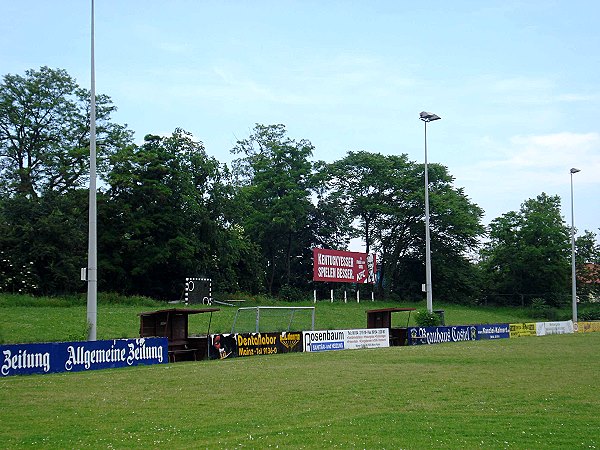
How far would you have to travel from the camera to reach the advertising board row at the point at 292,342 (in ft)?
104

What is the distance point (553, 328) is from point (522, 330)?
21.6 ft

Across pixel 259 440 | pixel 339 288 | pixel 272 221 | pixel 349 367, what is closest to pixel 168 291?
pixel 272 221

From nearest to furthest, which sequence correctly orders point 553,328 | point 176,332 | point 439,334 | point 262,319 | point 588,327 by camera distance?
1. point 176,332
2. point 262,319
3. point 439,334
4. point 553,328
5. point 588,327

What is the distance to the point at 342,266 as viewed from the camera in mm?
60781

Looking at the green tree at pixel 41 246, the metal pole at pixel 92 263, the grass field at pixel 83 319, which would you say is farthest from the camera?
the green tree at pixel 41 246

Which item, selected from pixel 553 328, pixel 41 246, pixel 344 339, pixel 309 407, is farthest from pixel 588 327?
pixel 309 407

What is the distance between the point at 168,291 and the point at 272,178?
2127 centimetres

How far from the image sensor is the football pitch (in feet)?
39.3

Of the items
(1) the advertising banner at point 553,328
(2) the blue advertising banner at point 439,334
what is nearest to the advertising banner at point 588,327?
(1) the advertising banner at point 553,328

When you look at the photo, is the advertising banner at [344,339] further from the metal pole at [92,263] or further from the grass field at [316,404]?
the metal pole at [92,263]

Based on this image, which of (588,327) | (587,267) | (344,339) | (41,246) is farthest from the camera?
(587,267)

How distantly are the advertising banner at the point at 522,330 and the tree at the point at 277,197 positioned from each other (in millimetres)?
28341

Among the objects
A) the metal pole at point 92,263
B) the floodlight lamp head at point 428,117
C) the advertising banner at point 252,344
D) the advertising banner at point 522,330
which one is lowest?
the advertising banner at point 522,330

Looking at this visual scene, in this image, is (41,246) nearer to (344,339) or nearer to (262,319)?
(262,319)
